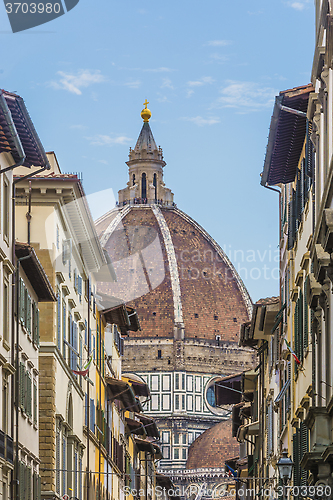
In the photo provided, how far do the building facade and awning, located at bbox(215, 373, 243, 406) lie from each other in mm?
88719

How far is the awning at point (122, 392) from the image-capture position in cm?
4322

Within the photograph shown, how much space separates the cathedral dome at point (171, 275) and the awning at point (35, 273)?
400ft

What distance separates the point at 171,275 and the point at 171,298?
2.95 metres

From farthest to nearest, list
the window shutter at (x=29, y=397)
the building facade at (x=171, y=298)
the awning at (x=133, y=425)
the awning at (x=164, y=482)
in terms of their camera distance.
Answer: the building facade at (x=171, y=298), the awning at (x=164, y=482), the awning at (x=133, y=425), the window shutter at (x=29, y=397)

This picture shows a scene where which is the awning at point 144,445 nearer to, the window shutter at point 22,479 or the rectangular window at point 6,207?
the window shutter at point 22,479

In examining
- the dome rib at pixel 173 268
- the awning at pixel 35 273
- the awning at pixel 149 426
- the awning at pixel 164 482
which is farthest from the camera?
the dome rib at pixel 173 268

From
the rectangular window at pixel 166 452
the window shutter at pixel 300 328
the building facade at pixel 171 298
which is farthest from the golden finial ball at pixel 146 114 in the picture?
the window shutter at pixel 300 328

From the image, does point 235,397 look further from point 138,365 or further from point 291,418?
point 138,365

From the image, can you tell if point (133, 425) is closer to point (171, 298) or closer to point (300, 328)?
point (300, 328)

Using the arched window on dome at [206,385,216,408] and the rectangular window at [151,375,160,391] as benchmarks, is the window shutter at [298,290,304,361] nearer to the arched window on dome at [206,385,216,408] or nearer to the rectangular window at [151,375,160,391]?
the rectangular window at [151,375,160,391]

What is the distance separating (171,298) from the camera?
154m


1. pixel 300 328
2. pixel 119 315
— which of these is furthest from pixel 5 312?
pixel 119 315

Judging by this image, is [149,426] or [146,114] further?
[146,114]

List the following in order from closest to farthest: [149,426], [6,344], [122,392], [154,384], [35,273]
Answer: [6,344] < [35,273] < [122,392] < [149,426] < [154,384]
